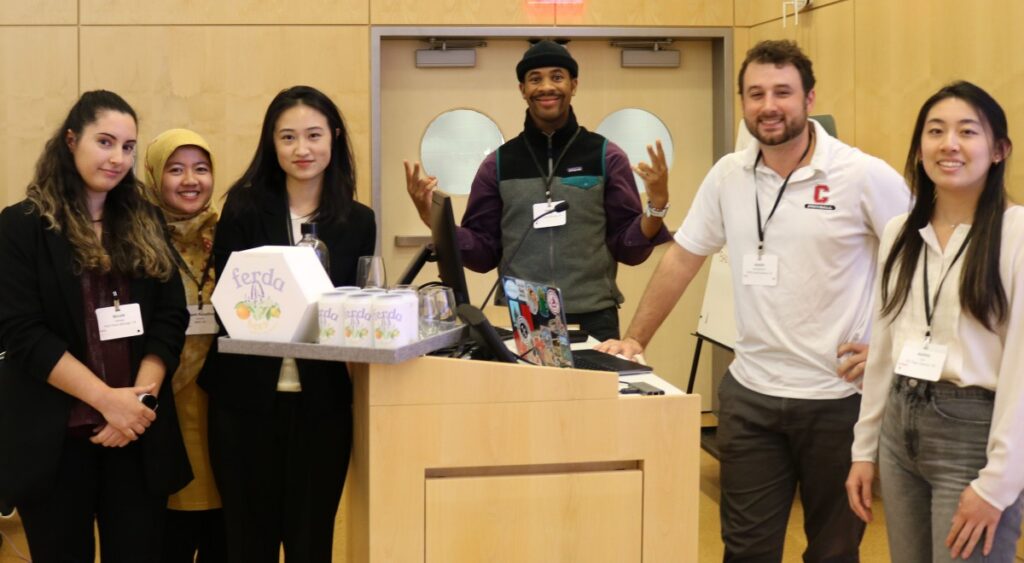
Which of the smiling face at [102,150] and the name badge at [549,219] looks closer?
the smiling face at [102,150]

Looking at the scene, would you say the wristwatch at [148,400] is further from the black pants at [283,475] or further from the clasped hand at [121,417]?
the black pants at [283,475]

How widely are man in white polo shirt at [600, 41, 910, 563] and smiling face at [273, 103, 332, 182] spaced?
87cm

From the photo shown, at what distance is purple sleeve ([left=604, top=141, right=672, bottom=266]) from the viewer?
10.5 ft

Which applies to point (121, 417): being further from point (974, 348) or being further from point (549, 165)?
point (974, 348)

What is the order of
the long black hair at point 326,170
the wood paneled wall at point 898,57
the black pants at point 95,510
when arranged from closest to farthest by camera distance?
the black pants at point 95,510, the long black hair at point 326,170, the wood paneled wall at point 898,57

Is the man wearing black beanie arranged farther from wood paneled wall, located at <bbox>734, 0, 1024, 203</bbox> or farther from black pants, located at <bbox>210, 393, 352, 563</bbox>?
wood paneled wall, located at <bbox>734, 0, 1024, 203</bbox>

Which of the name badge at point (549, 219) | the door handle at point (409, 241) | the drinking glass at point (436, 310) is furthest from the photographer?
the door handle at point (409, 241)

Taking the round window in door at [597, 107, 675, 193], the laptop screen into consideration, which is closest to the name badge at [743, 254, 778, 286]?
the laptop screen

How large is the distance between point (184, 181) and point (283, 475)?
865mm

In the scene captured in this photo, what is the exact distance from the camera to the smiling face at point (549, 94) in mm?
3227

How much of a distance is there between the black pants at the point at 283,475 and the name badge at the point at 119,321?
271mm

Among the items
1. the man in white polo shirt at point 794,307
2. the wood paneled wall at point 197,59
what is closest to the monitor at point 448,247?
the man in white polo shirt at point 794,307

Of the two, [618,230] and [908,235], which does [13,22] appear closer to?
[618,230]

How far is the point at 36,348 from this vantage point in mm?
2229
